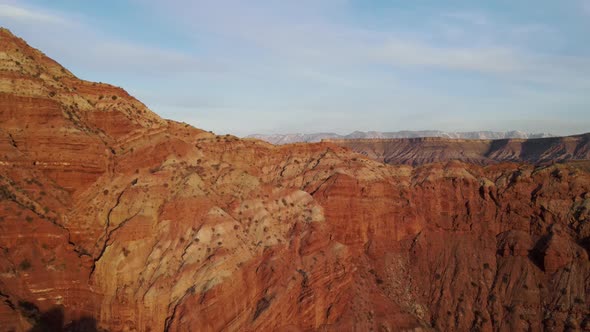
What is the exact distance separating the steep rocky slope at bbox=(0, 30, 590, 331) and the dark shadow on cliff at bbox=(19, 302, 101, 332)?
141 mm

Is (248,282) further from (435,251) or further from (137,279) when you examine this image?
(435,251)

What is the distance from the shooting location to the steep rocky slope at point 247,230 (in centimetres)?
3666

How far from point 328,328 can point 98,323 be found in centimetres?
1748

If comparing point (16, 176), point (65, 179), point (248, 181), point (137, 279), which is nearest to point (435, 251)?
point (248, 181)

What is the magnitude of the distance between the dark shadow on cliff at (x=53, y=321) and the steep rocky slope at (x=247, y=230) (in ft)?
0.46

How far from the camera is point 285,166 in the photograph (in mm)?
54469

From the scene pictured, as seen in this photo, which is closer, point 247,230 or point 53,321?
point 53,321

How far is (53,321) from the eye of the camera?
110 ft

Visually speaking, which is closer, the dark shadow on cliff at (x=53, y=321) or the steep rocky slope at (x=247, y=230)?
the dark shadow on cliff at (x=53, y=321)

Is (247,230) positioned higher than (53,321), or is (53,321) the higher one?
(247,230)

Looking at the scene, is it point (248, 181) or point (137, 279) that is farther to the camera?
point (248, 181)

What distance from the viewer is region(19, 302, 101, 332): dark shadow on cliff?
31553 millimetres

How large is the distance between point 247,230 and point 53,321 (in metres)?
15.9

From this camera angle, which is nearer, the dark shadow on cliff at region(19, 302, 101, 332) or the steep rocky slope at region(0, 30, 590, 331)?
the dark shadow on cliff at region(19, 302, 101, 332)
